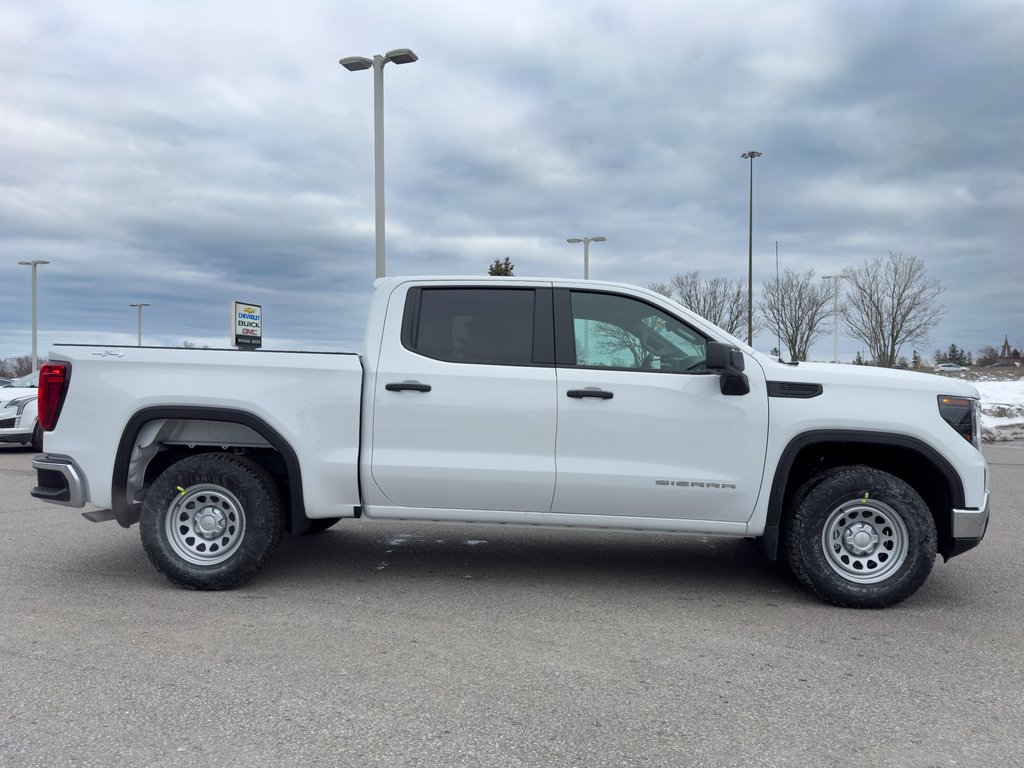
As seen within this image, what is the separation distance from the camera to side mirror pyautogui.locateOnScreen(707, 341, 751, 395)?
15.8 feet

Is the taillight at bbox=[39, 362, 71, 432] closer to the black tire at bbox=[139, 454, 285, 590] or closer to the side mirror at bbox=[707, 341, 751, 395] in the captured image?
the black tire at bbox=[139, 454, 285, 590]

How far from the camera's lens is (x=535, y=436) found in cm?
511

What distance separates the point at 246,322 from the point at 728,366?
641 inches

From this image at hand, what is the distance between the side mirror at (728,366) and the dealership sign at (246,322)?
14.7 metres

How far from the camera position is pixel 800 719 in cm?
347

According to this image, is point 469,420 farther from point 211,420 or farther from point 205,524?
point 205,524

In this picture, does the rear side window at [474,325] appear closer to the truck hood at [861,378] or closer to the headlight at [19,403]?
the truck hood at [861,378]

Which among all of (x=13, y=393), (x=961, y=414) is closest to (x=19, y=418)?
(x=13, y=393)

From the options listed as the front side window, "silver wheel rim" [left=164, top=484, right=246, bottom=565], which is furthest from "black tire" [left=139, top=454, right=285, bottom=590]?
the front side window

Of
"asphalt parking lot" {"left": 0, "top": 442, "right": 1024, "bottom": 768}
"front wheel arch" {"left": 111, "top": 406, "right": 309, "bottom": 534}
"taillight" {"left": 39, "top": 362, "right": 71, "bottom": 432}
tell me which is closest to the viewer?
"asphalt parking lot" {"left": 0, "top": 442, "right": 1024, "bottom": 768}

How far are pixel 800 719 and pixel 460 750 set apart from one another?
4.67 ft

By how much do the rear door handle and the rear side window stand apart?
24cm

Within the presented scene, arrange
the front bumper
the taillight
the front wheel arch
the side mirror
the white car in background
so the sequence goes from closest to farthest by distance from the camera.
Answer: the side mirror < the front bumper < the front wheel arch < the taillight < the white car in background

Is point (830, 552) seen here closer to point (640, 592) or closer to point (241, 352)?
point (640, 592)
